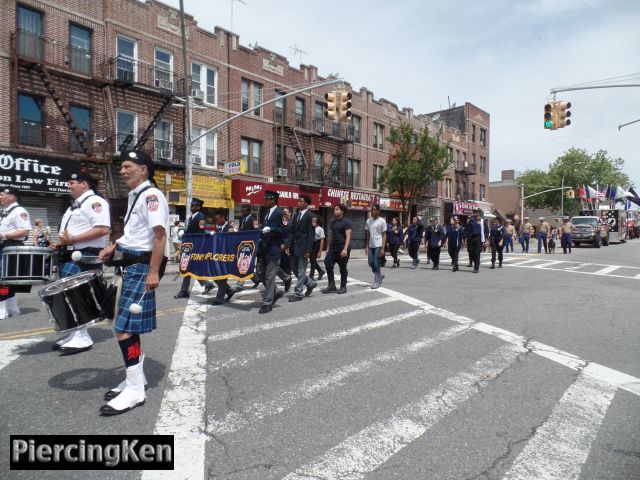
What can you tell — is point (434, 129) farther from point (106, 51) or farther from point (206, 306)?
point (206, 306)

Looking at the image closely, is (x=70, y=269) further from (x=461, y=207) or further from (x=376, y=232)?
(x=461, y=207)

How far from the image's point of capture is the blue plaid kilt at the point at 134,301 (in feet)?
11.3

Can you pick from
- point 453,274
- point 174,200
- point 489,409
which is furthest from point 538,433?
point 174,200

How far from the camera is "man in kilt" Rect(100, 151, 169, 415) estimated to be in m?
3.46

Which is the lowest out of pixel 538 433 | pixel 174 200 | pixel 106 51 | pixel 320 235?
pixel 538 433

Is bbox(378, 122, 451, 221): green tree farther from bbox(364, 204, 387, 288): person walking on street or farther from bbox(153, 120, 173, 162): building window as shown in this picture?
bbox(364, 204, 387, 288): person walking on street

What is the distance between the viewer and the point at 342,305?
26.9 ft

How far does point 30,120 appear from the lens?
17.3 m

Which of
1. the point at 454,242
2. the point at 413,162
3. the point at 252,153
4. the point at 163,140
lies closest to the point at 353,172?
the point at 413,162

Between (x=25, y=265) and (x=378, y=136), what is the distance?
32.0 metres

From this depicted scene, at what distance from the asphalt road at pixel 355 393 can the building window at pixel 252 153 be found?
63.1 ft

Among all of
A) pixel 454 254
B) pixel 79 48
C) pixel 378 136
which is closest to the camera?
pixel 454 254

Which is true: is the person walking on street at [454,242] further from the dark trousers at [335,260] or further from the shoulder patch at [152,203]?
the shoulder patch at [152,203]

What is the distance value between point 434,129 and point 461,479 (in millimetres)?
42515
